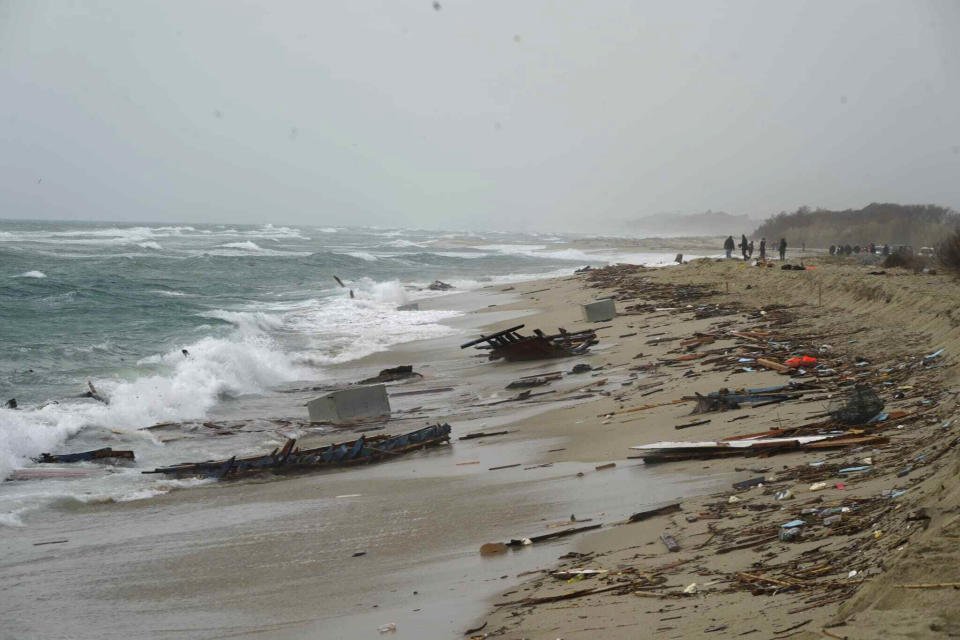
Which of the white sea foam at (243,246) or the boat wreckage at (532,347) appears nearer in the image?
the boat wreckage at (532,347)

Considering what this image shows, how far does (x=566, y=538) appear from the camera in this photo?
645 cm

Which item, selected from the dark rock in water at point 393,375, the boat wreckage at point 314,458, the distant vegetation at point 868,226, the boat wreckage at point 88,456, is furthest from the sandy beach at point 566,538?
the distant vegetation at point 868,226

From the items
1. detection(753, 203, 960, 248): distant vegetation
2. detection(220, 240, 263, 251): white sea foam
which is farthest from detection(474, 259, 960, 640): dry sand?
detection(220, 240, 263, 251): white sea foam

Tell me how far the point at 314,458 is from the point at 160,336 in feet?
43.6

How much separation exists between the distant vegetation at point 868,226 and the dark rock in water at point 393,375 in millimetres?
40366

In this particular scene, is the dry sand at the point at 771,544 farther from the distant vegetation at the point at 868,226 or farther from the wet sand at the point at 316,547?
the distant vegetation at the point at 868,226

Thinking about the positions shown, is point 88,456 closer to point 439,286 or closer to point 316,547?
point 316,547

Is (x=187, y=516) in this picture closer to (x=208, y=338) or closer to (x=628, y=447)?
(x=628, y=447)

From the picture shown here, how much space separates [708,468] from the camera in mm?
7383

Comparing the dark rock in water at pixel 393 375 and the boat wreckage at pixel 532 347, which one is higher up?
the boat wreckage at pixel 532 347

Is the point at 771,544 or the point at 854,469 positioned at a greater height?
the point at 854,469

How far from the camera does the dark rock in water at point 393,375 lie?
16.7 m

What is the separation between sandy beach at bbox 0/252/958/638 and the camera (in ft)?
13.9

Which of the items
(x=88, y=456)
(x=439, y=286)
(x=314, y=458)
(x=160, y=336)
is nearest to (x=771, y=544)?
(x=314, y=458)
